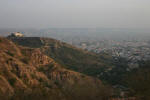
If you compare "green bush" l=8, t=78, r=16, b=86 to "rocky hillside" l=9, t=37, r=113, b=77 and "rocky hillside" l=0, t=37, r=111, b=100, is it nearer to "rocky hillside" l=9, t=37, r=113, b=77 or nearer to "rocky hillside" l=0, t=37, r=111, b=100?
"rocky hillside" l=0, t=37, r=111, b=100

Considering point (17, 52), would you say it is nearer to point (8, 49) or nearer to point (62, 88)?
point (8, 49)

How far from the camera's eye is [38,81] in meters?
43.3

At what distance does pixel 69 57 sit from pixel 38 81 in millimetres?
29931

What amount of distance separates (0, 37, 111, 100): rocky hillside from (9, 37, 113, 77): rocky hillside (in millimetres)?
12019

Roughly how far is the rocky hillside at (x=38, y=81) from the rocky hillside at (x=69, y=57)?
12.0 m

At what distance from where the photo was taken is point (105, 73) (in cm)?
5675

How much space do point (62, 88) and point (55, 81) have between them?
3.03m

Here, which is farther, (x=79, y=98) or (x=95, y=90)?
(x=95, y=90)

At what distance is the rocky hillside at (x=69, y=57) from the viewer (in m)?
63.0

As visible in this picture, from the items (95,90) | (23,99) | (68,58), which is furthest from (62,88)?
(68,58)

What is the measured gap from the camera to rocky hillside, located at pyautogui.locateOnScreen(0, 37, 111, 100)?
3734 cm

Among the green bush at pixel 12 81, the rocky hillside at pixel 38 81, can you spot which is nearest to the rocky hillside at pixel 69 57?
the rocky hillside at pixel 38 81

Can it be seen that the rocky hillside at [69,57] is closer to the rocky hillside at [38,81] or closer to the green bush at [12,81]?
the rocky hillside at [38,81]

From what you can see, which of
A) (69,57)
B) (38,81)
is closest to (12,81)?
(38,81)
